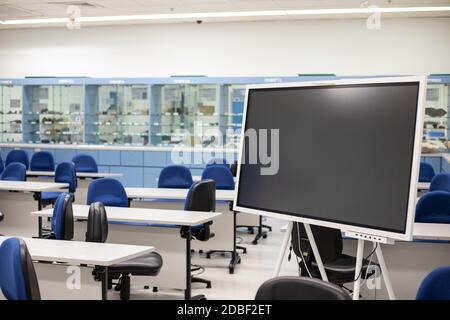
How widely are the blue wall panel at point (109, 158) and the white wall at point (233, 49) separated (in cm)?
165

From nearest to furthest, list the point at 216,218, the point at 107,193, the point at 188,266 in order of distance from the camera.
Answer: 1. the point at 188,266
2. the point at 107,193
3. the point at 216,218

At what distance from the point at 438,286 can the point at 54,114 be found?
11.3m

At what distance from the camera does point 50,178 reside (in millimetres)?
9727

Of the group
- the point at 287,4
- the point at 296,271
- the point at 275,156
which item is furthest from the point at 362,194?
the point at 287,4

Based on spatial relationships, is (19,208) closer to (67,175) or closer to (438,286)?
(67,175)

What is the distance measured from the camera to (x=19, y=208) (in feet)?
25.4

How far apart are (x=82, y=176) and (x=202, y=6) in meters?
3.45

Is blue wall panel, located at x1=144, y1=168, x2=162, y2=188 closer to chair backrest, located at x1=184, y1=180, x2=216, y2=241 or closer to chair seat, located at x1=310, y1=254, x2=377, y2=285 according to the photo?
chair backrest, located at x1=184, y1=180, x2=216, y2=241

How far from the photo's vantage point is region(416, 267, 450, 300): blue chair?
2.41 meters

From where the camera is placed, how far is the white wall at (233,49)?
1075cm

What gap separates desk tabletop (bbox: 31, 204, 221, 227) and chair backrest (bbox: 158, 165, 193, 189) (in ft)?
6.28

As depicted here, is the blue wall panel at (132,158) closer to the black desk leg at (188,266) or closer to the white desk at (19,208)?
the white desk at (19,208)

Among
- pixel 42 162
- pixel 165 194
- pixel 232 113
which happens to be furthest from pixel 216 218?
pixel 232 113
